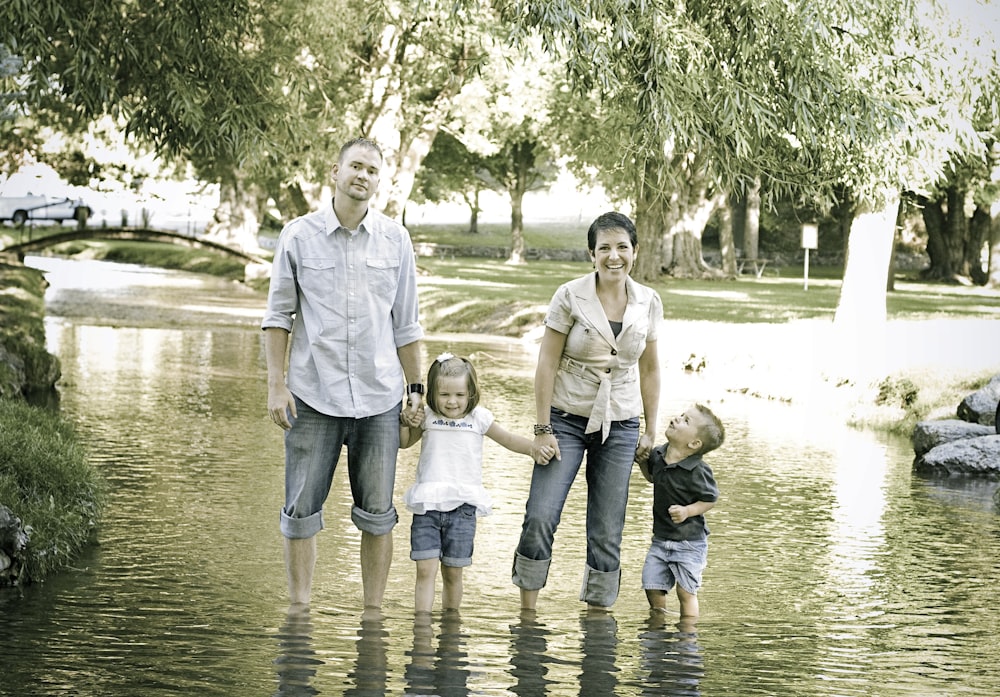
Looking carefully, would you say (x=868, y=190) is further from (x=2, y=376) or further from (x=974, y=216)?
(x=974, y=216)

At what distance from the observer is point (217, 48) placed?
1395cm

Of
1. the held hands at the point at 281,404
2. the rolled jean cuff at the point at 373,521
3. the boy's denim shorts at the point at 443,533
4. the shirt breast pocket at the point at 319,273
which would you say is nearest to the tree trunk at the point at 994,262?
the boy's denim shorts at the point at 443,533

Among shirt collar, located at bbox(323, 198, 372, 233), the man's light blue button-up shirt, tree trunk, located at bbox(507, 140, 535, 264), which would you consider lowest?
the man's light blue button-up shirt

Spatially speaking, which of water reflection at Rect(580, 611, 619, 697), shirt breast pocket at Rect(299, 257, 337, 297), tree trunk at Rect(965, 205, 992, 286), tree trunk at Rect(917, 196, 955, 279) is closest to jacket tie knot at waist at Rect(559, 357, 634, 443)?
water reflection at Rect(580, 611, 619, 697)

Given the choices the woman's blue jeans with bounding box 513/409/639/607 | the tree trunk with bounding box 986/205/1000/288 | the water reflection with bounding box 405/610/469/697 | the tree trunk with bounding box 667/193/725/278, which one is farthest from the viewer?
the tree trunk with bounding box 667/193/725/278

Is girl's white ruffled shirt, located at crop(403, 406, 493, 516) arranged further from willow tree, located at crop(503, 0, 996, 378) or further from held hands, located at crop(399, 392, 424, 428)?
willow tree, located at crop(503, 0, 996, 378)

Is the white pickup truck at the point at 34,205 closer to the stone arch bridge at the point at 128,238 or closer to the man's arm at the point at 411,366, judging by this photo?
the stone arch bridge at the point at 128,238

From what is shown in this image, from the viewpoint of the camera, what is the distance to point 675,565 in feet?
22.7

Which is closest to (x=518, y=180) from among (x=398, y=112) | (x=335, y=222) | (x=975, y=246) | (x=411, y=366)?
(x=975, y=246)

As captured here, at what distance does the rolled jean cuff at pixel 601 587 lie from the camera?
22.2 feet

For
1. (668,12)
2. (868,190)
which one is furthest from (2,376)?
(868,190)

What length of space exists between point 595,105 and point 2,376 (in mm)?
25951

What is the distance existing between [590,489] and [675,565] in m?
0.62

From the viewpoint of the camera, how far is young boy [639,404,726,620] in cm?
679
